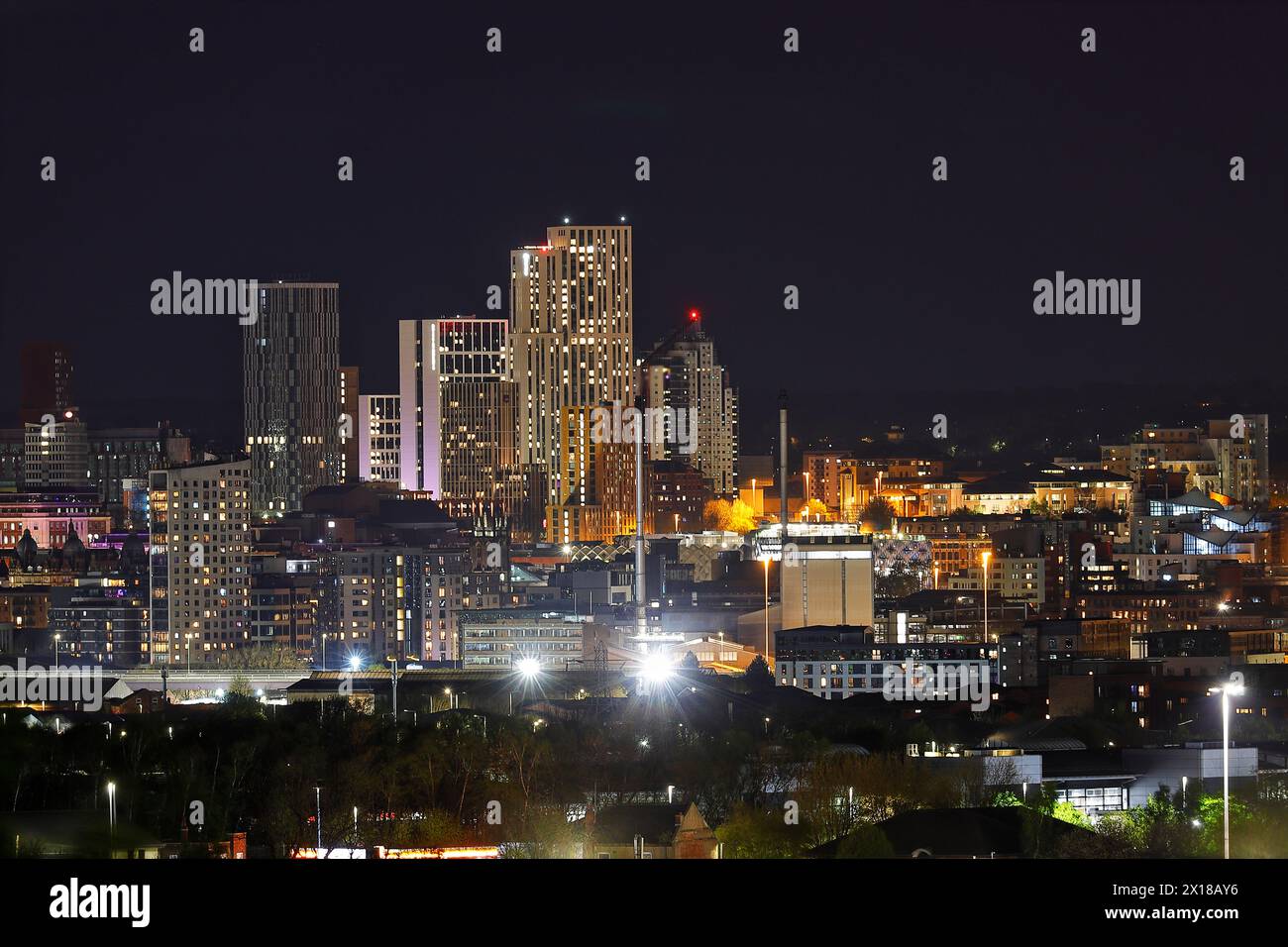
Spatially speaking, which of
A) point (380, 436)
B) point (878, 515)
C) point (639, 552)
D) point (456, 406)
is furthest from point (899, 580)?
point (380, 436)

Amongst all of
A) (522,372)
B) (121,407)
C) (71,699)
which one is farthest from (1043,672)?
(522,372)

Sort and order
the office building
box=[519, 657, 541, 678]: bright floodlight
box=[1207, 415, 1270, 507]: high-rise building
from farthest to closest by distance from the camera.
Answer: box=[1207, 415, 1270, 507]: high-rise building → the office building → box=[519, 657, 541, 678]: bright floodlight

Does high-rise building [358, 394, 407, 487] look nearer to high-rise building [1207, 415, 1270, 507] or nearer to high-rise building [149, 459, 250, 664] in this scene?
high-rise building [1207, 415, 1270, 507]

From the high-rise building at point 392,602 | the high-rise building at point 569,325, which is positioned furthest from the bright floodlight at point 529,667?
the high-rise building at point 569,325

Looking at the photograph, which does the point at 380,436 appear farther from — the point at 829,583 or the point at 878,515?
the point at 829,583

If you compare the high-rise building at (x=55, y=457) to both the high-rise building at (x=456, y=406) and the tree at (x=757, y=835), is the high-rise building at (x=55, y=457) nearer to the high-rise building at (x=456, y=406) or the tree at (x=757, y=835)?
the high-rise building at (x=456, y=406)

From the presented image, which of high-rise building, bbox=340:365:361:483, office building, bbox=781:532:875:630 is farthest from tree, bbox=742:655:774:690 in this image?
high-rise building, bbox=340:365:361:483

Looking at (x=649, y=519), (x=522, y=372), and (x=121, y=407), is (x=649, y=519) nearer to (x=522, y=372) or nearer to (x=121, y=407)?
(x=522, y=372)
